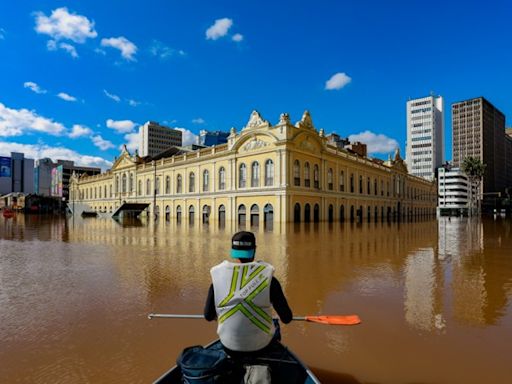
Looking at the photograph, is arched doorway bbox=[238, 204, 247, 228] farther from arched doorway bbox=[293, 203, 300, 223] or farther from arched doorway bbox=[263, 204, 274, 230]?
arched doorway bbox=[293, 203, 300, 223]

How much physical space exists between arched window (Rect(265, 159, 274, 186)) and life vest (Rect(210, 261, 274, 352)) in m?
30.8

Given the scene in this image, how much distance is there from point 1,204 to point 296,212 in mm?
122341

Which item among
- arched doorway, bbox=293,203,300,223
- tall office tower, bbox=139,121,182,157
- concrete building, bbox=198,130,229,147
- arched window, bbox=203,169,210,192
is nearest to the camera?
arched doorway, bbox=293,203,300,223

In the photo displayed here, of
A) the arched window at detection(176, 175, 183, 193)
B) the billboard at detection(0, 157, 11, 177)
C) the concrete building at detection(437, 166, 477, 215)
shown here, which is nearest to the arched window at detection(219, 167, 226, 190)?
the arched window at detection(176, 175, 183, 193)

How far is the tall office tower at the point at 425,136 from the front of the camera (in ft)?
400

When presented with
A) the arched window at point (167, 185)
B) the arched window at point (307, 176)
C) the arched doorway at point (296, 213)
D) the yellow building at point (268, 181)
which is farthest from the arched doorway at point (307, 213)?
the arched window at point (167, 185)

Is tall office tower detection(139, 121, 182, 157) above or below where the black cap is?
above

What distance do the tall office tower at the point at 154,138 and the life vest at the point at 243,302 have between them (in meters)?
132

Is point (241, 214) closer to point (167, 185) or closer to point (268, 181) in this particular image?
point (268, 181)

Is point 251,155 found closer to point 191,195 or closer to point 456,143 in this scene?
point 191,195

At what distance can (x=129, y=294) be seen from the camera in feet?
24.7

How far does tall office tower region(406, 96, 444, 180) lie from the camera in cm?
12188

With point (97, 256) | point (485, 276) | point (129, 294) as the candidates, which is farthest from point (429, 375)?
point (97, 256)

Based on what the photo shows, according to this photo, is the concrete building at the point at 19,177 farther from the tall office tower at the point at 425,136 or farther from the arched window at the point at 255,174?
the tall office tower at the point at 425,136
